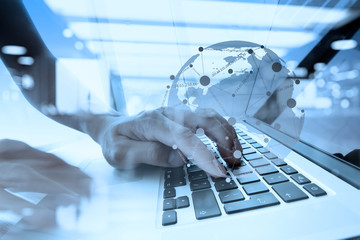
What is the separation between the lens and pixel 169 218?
0.70 ft

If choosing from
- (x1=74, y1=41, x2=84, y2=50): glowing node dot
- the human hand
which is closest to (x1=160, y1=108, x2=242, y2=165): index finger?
the human hand

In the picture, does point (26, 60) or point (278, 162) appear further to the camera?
point (26, 60)

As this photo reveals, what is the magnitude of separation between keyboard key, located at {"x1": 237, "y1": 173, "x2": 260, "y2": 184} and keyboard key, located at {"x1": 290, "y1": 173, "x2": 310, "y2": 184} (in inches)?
1.7

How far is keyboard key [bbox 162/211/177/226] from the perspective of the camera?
0.69ft

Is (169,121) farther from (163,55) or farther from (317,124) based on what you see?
(317,124)

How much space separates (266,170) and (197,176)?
3.8 inches

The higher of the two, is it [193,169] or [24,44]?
[24,44]

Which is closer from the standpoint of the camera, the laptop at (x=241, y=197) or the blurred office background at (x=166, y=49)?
the laptop at (x=241, y=197)

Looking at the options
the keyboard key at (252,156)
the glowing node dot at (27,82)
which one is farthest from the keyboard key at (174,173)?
the glowing node dot at (27,82)

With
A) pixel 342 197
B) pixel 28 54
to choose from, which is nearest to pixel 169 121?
pixel 342 197

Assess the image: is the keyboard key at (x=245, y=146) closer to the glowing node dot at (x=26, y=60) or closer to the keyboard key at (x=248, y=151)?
the keyboard key at (x=248, y=151)

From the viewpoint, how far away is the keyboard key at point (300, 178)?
0.24 m

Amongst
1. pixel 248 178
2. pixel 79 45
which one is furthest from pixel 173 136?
pixel 79 45

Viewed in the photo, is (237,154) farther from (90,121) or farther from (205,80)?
(90,121)
